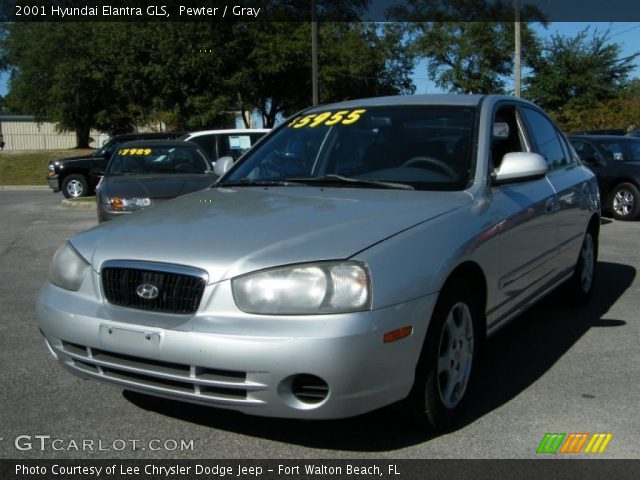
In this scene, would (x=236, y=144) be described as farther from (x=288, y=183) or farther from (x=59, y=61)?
(x=59, y=61)

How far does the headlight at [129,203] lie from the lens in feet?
27.6

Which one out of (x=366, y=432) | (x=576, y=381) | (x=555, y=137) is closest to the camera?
(x=366, y=432)

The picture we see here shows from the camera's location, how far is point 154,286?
3.02 m

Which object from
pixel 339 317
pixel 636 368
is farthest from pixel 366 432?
pixel 636 368

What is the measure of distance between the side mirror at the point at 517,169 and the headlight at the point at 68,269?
2.23 m

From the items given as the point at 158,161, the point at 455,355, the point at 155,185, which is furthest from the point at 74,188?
the point at 455,355

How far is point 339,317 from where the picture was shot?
2807 mm

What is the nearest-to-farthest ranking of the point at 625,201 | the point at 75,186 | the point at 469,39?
1. the point at 625,201
2. the point at 75,186
3. the point at 469,39

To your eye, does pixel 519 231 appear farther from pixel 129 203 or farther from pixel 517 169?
pixel 129 203

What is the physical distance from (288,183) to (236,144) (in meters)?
10.2

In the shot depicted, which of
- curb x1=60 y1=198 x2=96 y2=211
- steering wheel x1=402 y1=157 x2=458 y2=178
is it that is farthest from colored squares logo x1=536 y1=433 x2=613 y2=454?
curb x1=60 y1=198 x2=96 y2=211

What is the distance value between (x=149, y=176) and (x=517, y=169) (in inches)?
257

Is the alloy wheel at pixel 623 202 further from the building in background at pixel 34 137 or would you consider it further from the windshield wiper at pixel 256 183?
the building in background at pixel 34 137

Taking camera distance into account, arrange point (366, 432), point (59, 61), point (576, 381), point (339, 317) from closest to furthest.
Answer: point (339, 317) < point (366, 432) < point (576, 381) < point (59, 61)
